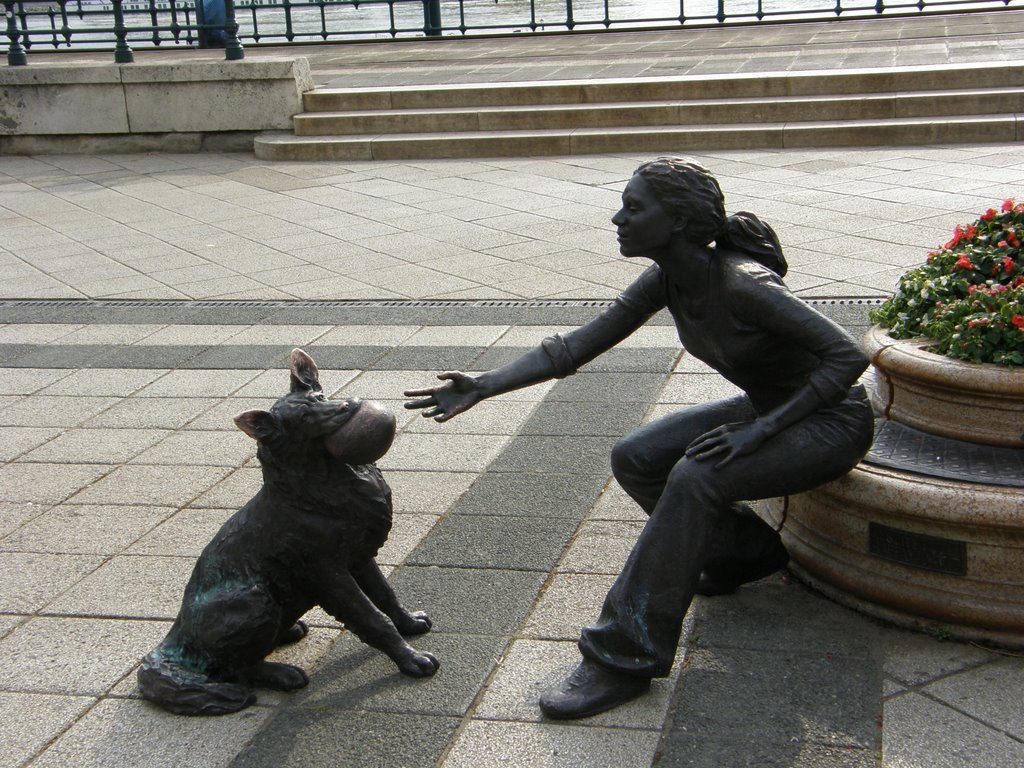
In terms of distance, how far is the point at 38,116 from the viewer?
1530 centimetres

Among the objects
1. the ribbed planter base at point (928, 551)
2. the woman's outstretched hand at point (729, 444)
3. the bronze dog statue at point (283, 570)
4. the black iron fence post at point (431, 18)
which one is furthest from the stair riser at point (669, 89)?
the bronze dog statue at point (283, 570)

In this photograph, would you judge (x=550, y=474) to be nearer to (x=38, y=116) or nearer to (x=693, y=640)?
(x=693, y=640)

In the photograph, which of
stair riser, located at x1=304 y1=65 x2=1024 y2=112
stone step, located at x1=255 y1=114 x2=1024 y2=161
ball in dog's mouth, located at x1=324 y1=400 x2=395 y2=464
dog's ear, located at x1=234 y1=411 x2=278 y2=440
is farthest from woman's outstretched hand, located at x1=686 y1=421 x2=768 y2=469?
stair riser, located at x1=304 y1=65 x2=1024 y2=112

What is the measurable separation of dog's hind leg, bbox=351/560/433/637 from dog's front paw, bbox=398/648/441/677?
0.67ft

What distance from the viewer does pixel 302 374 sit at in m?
3.60

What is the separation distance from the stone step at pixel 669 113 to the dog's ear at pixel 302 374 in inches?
411

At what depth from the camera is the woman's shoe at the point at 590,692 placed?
11.6 feet

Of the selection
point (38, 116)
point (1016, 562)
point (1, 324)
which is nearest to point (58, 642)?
point (1016, 562)

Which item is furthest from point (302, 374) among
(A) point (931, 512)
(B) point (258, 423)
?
(A) point (931, 512)

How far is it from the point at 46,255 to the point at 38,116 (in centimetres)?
561

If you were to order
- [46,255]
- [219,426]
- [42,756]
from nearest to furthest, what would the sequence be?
[42,756] < [219,426] < [46,255]

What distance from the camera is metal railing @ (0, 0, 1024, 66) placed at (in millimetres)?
17562

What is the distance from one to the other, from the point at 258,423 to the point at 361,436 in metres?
0.29

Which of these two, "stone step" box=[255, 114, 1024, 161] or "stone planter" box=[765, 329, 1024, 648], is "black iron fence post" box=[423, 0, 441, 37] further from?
"stone planter" box=[765, 329, 1024, 648]
